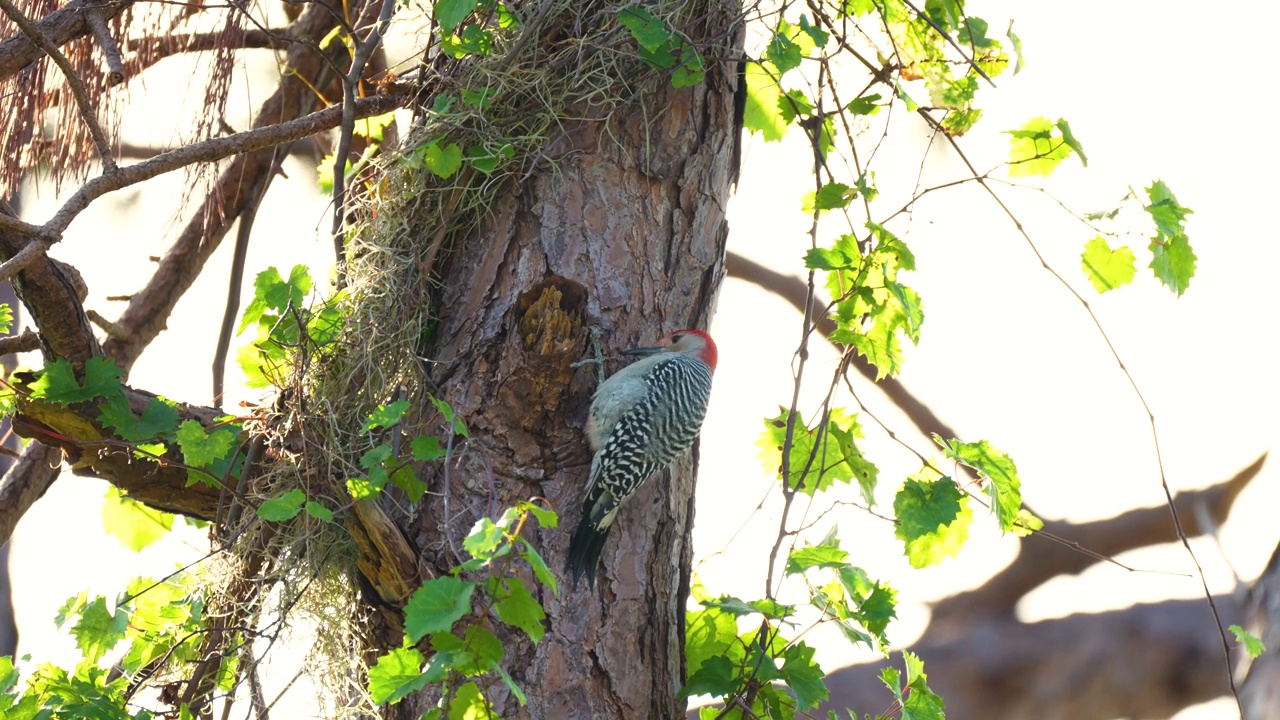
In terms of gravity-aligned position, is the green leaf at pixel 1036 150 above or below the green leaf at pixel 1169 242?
above

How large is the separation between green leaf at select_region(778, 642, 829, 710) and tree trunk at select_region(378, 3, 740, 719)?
0.21 meters

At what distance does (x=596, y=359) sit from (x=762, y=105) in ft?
2.24

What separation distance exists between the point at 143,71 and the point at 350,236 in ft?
2.22

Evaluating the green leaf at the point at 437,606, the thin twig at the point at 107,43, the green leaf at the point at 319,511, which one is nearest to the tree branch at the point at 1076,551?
the green leaf at the point at 319,511

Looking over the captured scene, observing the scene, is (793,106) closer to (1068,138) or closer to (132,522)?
(1068,138)

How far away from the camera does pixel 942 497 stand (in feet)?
5.62

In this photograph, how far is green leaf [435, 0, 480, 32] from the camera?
5.51 ft

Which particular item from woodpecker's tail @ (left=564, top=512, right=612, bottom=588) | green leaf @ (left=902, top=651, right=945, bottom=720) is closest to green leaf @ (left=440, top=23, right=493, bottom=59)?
woodpecker's tail @ (left=564, top=512, right=612, bottom=588)

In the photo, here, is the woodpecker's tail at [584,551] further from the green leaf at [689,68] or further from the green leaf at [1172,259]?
the green leaf at [1172,259]

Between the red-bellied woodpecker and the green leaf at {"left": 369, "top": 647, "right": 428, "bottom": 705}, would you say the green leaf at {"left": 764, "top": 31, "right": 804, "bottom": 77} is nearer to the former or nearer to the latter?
the red-bellied woodpecker

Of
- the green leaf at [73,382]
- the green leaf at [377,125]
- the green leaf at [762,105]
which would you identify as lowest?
the green leaf at [73,382]

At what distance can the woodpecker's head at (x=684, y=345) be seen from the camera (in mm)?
1978

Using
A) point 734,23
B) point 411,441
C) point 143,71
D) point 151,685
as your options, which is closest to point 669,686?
point 411,441

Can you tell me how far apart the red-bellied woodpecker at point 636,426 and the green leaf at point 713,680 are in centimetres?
24
